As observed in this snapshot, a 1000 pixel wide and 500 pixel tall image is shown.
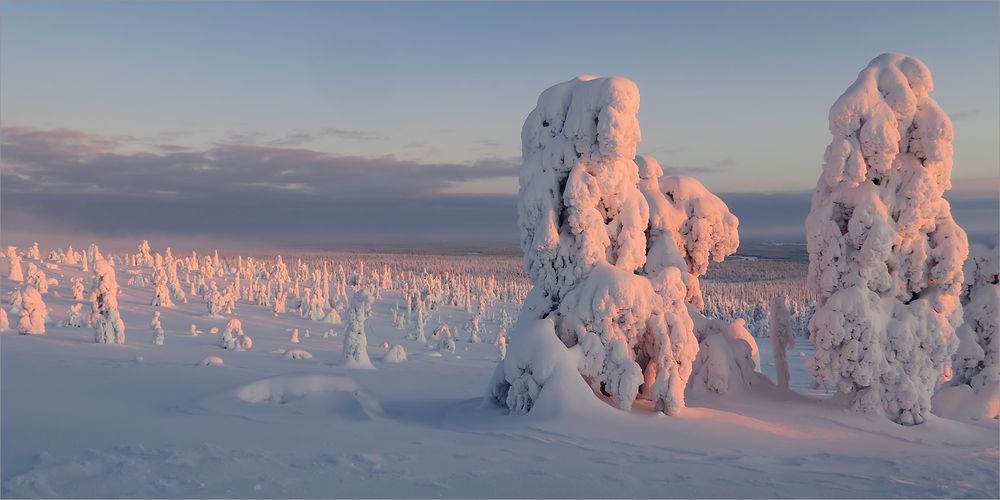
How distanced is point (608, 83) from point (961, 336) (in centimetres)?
1386

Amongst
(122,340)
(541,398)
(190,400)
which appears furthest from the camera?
(122,340)

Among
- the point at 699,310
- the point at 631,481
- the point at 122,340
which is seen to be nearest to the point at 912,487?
the point at 631,481

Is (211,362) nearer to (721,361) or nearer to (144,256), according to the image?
(721,361)

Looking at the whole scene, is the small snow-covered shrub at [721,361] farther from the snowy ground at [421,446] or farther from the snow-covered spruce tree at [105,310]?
the snow-covered spruce tree at [105,310]

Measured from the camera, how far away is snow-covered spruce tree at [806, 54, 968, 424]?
690 inches

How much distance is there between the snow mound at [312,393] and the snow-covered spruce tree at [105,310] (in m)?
22.3

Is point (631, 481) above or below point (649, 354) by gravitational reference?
below

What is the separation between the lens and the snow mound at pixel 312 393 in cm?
1731

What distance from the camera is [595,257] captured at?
A: 59.2ft

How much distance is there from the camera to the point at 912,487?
11.2 meters

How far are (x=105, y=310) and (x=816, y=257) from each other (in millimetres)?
35107

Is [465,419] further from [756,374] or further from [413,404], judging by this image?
[756,374]

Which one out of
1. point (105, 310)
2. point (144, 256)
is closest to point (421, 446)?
point (105, 310)

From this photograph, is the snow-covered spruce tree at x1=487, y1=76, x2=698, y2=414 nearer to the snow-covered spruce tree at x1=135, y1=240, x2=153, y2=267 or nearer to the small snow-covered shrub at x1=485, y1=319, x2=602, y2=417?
the small snow-covered shrub at x1=485, y1=319, x2=602, y2=417
